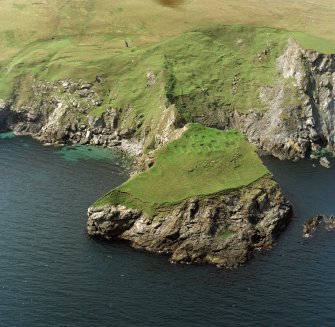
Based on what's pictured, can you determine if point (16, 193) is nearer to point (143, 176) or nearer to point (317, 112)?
point (143, 176)

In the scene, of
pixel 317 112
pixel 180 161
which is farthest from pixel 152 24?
pixel 180 161

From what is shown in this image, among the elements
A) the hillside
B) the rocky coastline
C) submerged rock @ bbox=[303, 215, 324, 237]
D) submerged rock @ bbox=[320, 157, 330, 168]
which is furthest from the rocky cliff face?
submerged rock @ bbox=[303, 215, 324, 237]

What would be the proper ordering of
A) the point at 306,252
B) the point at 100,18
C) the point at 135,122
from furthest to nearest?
the point at 100,18 → the point at 135,122 → the point at 306,252

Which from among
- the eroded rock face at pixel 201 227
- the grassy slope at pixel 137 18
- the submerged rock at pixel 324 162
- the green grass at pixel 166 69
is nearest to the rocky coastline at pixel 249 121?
the eroded rock face at pixel 201 227

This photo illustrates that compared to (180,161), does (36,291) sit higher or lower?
lower

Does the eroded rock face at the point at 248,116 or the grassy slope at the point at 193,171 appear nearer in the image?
the grassy slope at the point at 193,171

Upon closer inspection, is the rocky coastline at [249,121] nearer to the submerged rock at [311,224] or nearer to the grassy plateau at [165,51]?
the grassy plateau at [165,51]

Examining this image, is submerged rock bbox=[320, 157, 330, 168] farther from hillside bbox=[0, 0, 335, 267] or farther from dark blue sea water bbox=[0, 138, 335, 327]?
dark blue sea water bbox=[0, 138, 335, 327]
